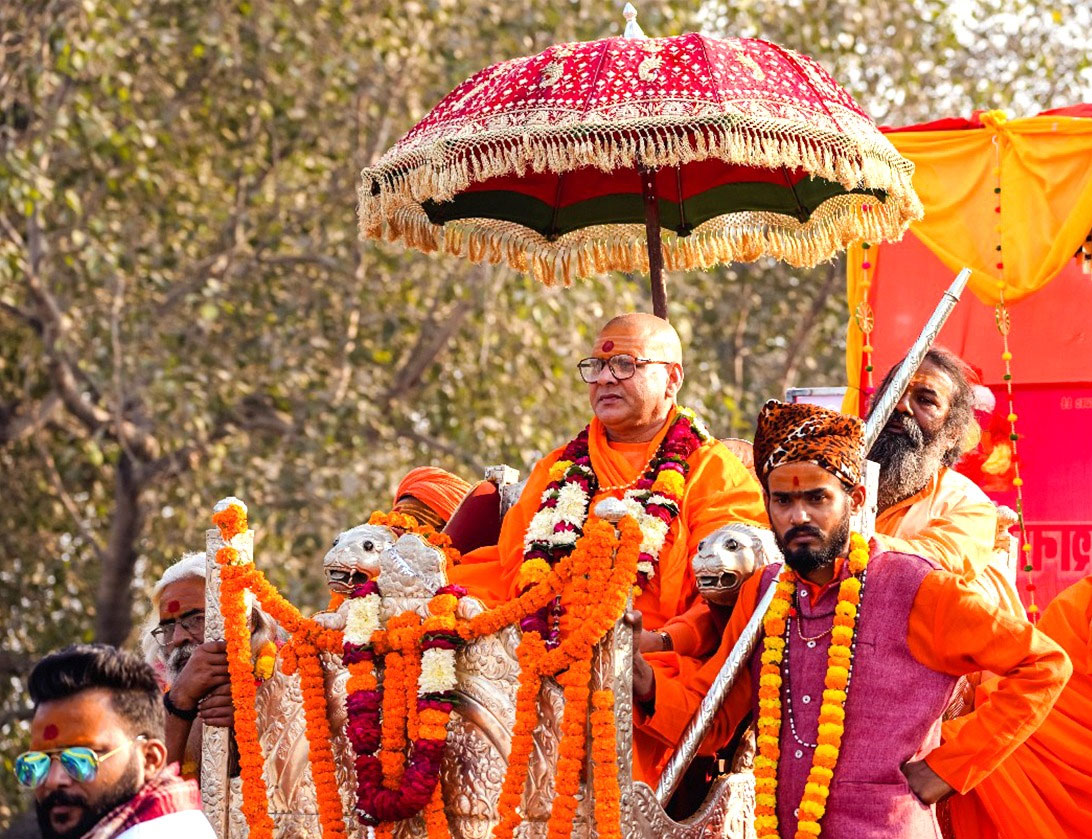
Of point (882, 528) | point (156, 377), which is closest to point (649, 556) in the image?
point (882, 528)

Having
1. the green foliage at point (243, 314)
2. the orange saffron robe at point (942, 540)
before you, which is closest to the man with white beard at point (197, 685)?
the orange saffron robe at point (942, 540)

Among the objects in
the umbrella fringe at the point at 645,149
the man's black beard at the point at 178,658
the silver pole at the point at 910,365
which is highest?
the umbrella fringe at the point at 645,149

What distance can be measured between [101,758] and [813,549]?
1749 millimetres

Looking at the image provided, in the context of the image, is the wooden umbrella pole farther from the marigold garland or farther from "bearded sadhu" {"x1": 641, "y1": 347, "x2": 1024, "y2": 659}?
the marigold garland

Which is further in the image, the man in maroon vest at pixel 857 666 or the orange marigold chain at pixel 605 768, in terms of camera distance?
the orange marigold chain at pixel 605 768

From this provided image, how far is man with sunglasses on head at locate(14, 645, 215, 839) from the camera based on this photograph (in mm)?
3516

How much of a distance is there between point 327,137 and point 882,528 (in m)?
7.81

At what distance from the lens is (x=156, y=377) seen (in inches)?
462

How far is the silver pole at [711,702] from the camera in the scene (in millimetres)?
4555

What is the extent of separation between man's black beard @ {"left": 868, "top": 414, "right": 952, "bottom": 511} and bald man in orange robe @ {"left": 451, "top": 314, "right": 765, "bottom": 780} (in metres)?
0.52

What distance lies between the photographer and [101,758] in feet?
11.6

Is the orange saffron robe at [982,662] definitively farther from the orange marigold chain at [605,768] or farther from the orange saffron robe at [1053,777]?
the orange saffron robe at [1053,777]

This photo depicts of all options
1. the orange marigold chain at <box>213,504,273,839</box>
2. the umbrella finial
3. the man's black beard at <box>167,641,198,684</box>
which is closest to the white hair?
the man's black beard at <box>167,641,198,684</box>

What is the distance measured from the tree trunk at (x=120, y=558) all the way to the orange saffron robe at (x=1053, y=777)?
813 centimetres
